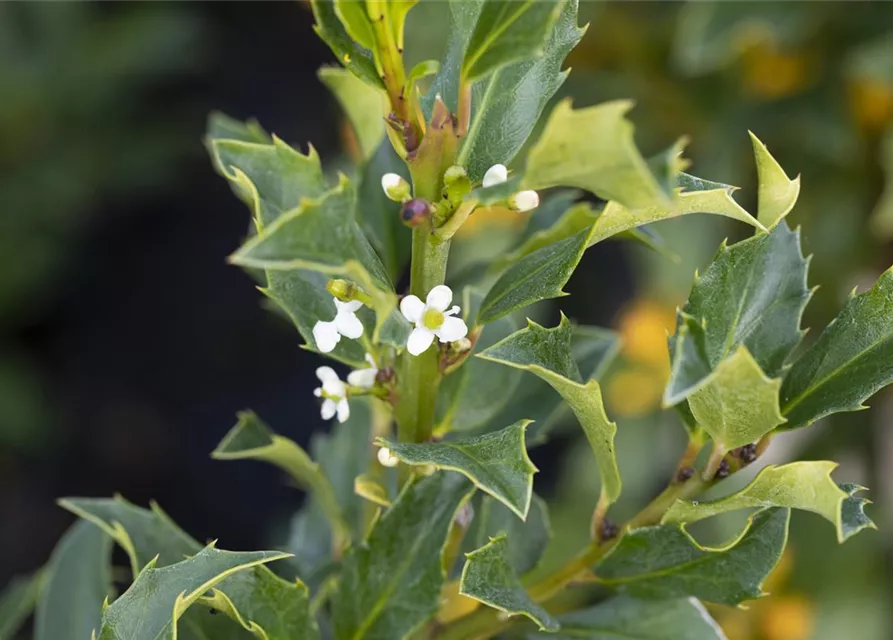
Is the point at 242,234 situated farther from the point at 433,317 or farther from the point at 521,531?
the point at 433,317

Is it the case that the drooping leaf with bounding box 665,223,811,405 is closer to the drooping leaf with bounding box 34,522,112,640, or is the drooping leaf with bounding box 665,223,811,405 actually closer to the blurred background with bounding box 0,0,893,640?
the drooping leaf with bounding box 34,522,112,640

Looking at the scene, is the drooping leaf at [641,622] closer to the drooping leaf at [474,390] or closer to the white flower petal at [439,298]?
the drooping leaf at [474,390]

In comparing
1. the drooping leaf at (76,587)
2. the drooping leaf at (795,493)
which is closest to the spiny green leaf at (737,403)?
the drooping leaf at (795,493)

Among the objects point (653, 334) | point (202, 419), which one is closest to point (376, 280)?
point (653, 334)

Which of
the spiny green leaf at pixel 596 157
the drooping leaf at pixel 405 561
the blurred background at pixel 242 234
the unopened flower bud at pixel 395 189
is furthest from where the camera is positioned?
the blurred background at pixel 242 234

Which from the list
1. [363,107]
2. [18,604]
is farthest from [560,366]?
[18,604]

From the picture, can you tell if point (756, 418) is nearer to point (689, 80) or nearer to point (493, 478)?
point (493, 478)
